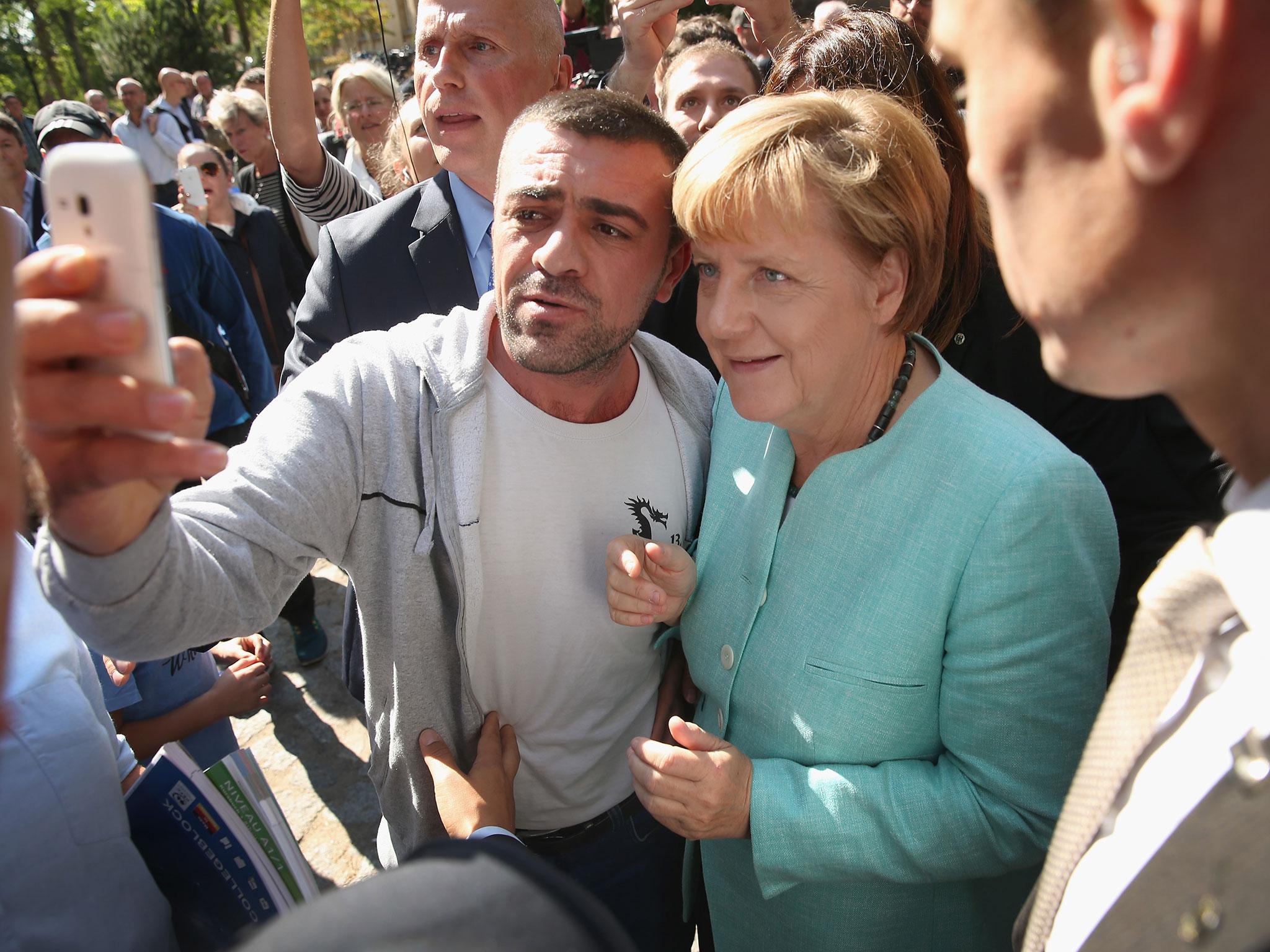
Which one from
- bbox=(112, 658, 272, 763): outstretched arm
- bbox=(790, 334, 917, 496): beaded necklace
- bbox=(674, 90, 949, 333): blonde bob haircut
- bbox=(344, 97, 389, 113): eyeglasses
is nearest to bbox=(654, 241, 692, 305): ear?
bbox=(674, 90, 949, 333): blonde bob haircut

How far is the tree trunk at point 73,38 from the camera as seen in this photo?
2286cm

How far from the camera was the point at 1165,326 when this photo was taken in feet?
2.27

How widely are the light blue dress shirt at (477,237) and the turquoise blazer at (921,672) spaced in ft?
4.19

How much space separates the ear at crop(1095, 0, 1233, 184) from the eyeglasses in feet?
17.8

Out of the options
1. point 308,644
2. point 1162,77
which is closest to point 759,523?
point 1162,77

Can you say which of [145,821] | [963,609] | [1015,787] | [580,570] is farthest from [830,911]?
[145,821]

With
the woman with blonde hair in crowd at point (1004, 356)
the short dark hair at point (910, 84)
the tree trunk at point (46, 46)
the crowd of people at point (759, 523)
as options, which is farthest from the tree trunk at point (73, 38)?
the woman with blonde hair in crowd at point (1004, 356)

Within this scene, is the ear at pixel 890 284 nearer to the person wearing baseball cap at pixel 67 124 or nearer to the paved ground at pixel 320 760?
the paved ground at pixel 320 760

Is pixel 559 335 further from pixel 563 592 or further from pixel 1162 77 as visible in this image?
pixel 1162 77

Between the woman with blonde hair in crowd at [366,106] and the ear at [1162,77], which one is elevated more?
the woman with blonde hair in crowd at [366,106]

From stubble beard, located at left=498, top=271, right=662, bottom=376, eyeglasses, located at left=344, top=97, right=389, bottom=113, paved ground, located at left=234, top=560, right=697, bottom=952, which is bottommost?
paved ground, located at left=234, top=560, right=697, bottom=952

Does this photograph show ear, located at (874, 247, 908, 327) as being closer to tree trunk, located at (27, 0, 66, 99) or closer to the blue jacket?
the blue jacket

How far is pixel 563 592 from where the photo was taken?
1.67 meters

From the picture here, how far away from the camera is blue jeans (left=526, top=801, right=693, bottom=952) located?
6.06 feet
